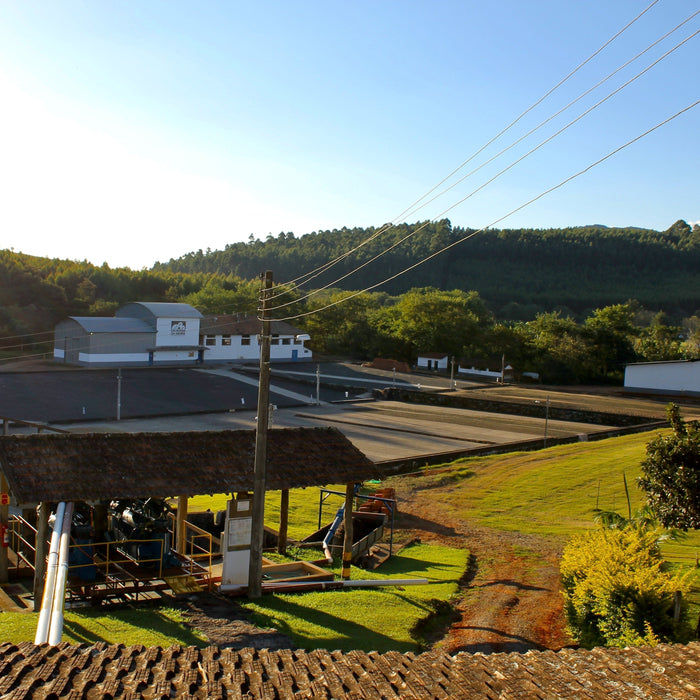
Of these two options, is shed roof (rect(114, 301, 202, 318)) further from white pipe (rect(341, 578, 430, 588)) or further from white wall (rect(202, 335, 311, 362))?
white pipe (rect(341, 578, 430, 588))

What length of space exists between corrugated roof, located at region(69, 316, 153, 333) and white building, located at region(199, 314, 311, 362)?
5.96 meters

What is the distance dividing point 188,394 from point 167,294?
45.4 meters

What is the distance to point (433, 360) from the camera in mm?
73750

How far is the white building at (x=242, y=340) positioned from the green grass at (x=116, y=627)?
5422cm

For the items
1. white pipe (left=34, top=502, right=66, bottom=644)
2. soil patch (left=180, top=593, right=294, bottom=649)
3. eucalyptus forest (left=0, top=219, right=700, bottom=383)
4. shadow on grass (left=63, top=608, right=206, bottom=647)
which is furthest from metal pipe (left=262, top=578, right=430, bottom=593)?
eucalyptus forest (left=0, top=219, right=700, bottom=383)

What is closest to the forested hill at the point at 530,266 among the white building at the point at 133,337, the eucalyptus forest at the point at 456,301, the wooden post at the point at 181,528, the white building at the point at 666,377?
the eucalyptus forest at the point at 456,301

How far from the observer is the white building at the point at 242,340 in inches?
2576

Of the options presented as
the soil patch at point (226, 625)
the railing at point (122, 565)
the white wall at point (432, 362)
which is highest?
the white wall at point (432, 362)

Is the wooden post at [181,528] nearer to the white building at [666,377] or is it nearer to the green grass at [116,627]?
the green grass at [116,627]

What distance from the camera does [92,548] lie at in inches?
495

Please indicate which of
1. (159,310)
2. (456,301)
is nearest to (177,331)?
(159,310)

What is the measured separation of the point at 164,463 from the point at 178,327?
168 feet

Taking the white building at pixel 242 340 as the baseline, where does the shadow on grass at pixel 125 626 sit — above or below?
below

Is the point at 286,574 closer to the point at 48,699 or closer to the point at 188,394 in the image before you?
the point at 48,699
